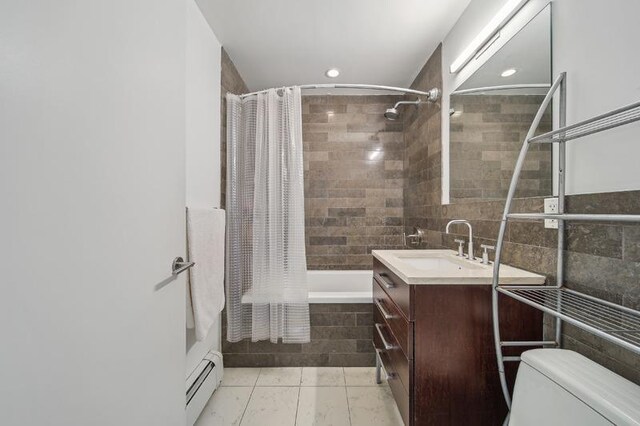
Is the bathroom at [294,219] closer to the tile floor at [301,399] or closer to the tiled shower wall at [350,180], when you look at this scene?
the tile floor at [301,399]

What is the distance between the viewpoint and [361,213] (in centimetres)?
300

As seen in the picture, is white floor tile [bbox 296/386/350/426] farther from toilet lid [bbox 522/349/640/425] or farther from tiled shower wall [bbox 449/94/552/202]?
tiled shower wall [bbox 449/94/552/202]

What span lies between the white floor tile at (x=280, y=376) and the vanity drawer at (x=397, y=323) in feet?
→ 2.95

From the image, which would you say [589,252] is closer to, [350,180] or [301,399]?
[301,399]

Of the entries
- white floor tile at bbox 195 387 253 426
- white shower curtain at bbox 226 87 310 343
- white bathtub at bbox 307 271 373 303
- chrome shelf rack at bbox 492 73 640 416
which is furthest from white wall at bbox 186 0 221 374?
chrome shelf rack at bbox 492 73 640 416

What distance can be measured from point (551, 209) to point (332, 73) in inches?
82.9

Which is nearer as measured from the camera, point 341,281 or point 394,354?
point 394,354

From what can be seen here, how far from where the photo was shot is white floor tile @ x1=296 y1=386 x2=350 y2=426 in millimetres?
1572

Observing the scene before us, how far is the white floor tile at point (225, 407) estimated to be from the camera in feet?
5.20

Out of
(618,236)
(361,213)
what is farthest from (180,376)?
(361,213)

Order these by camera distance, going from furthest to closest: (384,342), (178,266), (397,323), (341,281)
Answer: (341,281), (384,342), (397,323), (178,266)

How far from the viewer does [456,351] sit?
3.63 feet

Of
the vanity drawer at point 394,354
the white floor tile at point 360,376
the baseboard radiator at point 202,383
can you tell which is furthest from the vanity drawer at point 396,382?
the baseboard radiator at point 202,383

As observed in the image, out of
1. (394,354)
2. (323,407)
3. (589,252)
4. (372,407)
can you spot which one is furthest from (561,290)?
(323,407)
